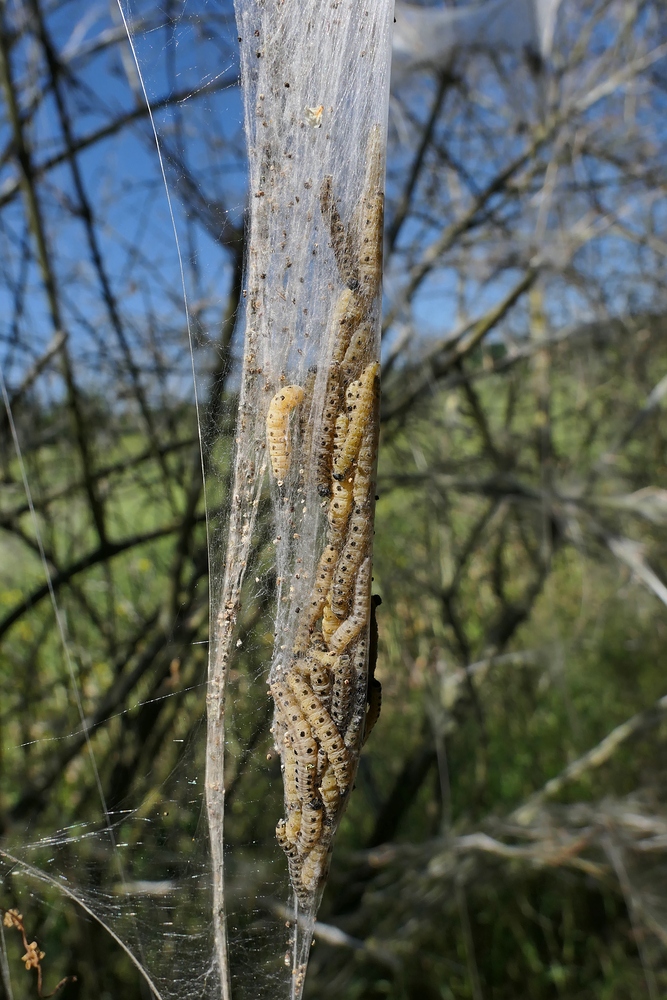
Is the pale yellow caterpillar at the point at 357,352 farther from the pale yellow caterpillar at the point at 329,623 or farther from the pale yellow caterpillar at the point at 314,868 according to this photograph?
the pale yellow caterpillar at the point at 314,868

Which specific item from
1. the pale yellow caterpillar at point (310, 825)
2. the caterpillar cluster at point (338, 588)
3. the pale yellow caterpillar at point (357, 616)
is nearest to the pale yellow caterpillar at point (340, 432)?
the caterpillar cluster at point (338, 588)

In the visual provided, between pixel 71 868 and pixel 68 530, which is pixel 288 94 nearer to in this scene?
pixel 71 868

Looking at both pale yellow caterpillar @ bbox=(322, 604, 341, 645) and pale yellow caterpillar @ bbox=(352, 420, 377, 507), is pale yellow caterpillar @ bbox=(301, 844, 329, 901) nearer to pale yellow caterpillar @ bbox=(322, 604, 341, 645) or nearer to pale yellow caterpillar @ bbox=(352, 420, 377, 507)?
pale yellow caterpillar @ bbox=(322, 604, 341, 645)

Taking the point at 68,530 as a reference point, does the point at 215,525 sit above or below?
below

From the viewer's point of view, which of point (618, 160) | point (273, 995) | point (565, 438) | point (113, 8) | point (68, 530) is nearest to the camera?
point (273, 995)

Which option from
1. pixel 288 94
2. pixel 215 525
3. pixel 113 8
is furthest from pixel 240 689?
pixel 113 8

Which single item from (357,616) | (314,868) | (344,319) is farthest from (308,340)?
(314,868)
